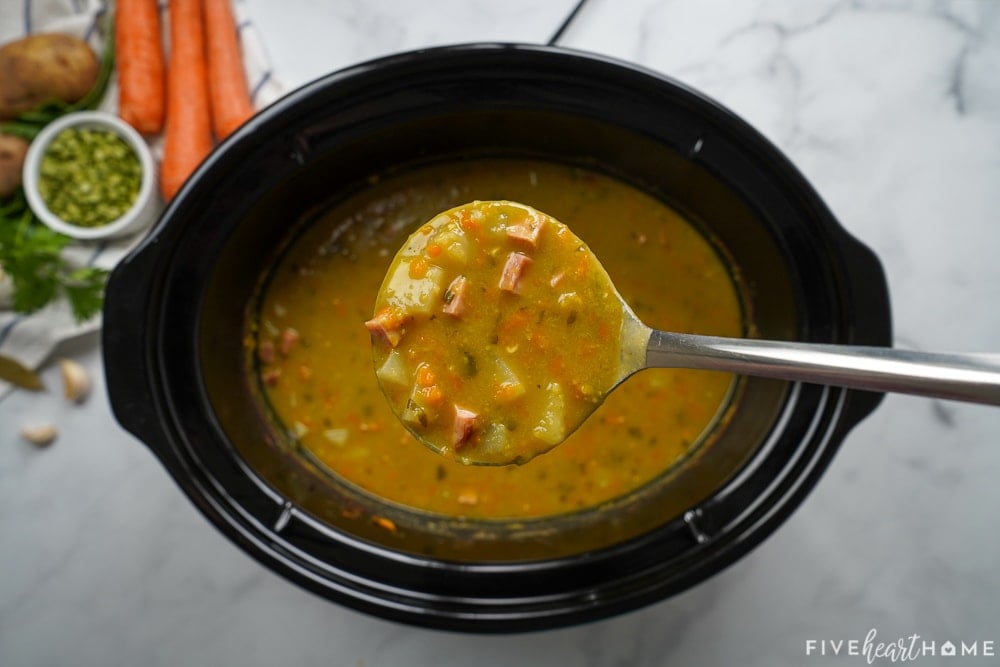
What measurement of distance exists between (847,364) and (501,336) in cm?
58

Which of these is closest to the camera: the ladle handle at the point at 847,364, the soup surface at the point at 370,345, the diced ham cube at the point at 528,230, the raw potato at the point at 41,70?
the ladle handle at the point at 847,364

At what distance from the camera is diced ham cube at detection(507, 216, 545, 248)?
1.38 metres

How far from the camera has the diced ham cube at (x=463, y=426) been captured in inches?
54.9

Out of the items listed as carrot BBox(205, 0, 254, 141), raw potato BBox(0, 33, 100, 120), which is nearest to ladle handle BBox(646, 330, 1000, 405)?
carrot BBox(205, 0, 254, 141)

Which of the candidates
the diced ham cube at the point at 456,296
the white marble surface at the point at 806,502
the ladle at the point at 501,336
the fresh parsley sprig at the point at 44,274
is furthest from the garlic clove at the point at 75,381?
the diced ham cube at the point at 456,296

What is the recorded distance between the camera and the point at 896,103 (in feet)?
6.79

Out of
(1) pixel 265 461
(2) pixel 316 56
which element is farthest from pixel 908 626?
(2) pixel 316 56

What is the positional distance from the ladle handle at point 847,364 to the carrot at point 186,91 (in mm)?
1394

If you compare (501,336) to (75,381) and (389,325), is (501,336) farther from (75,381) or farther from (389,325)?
(75,381)

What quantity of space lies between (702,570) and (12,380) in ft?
5.91

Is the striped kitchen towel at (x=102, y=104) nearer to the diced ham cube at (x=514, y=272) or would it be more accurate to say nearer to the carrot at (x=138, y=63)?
the carrot at (x=138, y=63)

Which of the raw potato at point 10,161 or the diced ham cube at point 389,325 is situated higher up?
the diced ham cube at point 389,325

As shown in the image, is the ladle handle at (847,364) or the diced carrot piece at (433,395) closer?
the ladle handle at (847,364)

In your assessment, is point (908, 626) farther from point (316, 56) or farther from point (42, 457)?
point (42, 457)
